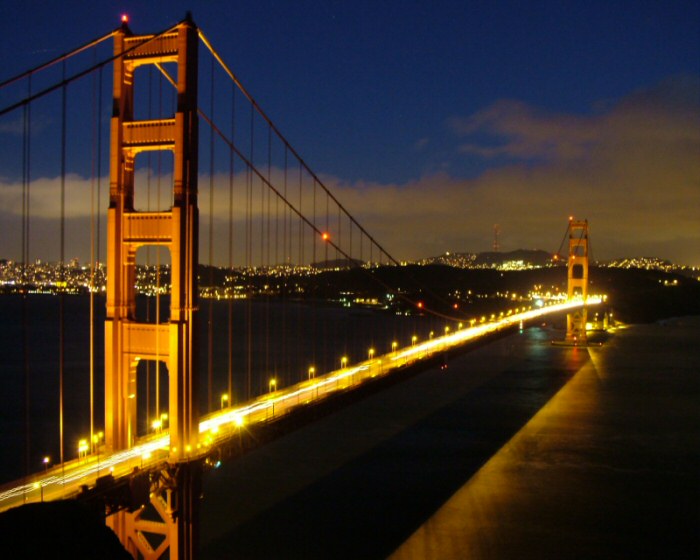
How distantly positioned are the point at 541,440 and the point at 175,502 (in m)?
11.5

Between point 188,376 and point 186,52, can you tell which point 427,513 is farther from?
point 186,52

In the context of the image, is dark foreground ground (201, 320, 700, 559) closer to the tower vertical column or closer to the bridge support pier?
the bridge support pier

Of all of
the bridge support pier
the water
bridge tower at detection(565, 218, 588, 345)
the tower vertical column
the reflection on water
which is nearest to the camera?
the bridge support pier

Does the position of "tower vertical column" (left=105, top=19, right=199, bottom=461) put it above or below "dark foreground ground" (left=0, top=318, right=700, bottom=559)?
above

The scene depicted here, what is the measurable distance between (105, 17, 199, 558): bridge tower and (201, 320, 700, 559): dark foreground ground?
2891 millimetres

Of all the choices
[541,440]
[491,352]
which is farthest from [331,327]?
[541,440]

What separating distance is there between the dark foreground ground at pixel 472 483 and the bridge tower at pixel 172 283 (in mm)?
A: 2891

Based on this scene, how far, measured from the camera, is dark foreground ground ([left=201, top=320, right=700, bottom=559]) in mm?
10031

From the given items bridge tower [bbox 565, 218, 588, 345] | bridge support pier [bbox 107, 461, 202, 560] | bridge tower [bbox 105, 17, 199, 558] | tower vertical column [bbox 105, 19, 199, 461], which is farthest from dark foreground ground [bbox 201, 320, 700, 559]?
bridge tower [bbox 565, 218, 588, 345]

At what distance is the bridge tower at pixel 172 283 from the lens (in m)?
6.89

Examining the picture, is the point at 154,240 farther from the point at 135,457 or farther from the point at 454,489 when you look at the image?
the point at 454,489

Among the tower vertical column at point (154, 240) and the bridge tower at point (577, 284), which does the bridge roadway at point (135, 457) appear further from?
the bridge tower at point (577, 284)

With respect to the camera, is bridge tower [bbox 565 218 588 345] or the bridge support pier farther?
bridge tower [bbox 565 218 588 345]

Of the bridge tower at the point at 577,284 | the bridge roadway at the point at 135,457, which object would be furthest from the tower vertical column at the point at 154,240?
the bridge tower at the point at 577,284
